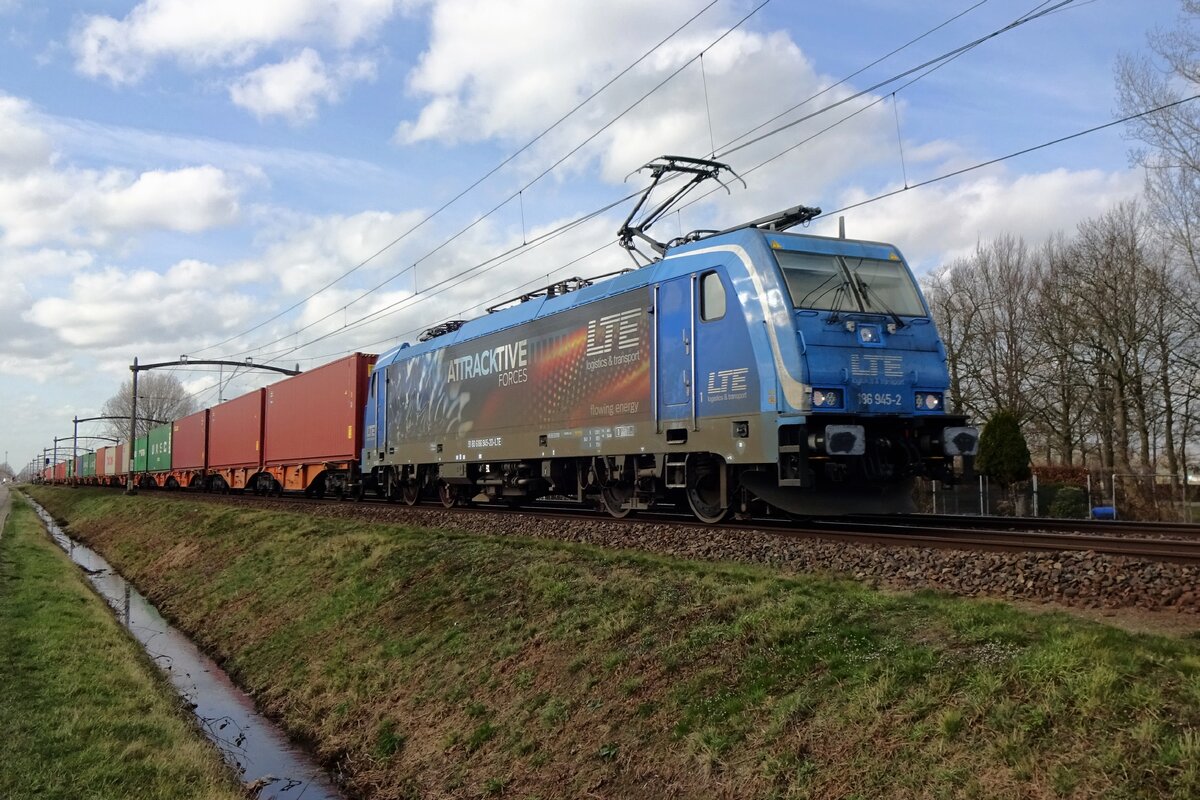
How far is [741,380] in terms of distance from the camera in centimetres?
1066

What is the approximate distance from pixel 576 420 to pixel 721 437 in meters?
3.58

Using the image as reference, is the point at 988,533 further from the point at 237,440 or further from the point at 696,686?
the point at 237,440

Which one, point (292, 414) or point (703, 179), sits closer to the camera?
point (703, 179)

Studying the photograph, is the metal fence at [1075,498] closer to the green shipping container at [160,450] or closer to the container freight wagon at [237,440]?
the container freight wagon at [237,440]

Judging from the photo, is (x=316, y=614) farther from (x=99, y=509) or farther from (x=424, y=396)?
(x=99, y=509)

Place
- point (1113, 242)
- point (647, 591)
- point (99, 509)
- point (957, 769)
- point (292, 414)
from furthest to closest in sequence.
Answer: point (99, 509), point (1113, 242), point (292, 414), point (647, 591), point (957, 769)

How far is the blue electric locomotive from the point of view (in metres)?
10.1

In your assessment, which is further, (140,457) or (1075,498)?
(140,457)

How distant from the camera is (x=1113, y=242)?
105ft

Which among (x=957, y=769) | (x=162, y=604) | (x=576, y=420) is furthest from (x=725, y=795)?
(x=162, y=604)

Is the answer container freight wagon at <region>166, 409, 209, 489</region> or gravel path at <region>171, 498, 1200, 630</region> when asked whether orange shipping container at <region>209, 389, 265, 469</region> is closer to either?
container freight wagon at <region>166, 409, 209, 489</region>

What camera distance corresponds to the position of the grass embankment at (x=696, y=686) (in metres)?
3.92

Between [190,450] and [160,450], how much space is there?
7.59m

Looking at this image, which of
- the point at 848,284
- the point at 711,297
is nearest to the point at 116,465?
the point at 711,297
